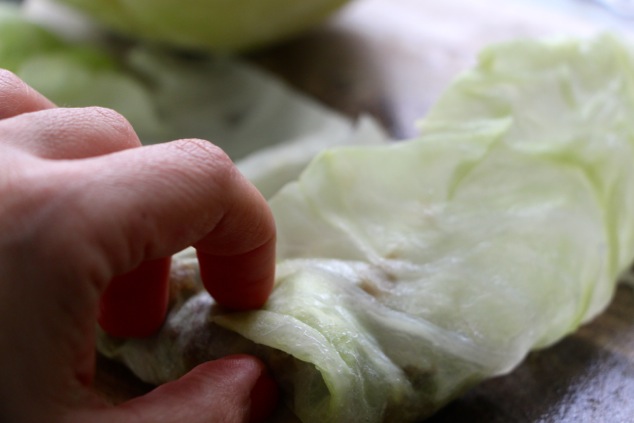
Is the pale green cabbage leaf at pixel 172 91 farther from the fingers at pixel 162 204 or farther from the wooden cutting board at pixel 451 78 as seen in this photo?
the fingers at pixel 162 204

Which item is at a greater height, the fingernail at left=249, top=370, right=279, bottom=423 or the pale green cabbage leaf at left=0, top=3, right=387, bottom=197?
the fingernail at left=249, top=370, right=279, bottom=423

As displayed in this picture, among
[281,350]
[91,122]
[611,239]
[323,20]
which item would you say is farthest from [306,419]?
[323,20]

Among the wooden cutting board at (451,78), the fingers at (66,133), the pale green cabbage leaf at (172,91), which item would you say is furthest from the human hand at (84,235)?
the pale green cabbage leaf at (172,91)

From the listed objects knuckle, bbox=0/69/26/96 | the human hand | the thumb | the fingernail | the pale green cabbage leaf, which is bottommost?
the pale green cabbage leaf

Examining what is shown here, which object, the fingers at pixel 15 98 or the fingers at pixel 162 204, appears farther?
the fingers at pixel 15 98

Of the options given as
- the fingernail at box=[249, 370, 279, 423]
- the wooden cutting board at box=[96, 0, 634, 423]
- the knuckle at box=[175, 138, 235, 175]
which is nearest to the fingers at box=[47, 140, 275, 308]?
the knuckle at box=[175, 138, 235, 175]

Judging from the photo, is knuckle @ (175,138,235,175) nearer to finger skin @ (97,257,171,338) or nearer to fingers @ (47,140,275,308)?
fingers @ (47,140,275,308)

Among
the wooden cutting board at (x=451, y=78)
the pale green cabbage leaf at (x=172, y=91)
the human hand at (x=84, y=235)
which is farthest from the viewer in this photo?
the pale green cabbage leaf at (x=172, y=91)
